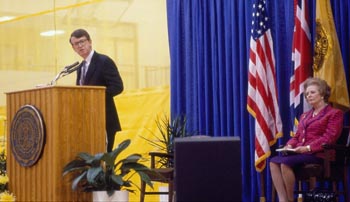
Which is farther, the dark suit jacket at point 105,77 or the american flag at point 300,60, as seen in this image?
the american flag at point 300,60

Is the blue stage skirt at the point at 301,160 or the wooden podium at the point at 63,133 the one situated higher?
the wooden podium at the point at 63,133

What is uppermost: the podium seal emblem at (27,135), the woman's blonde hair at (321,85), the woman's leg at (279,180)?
the woman's blonde hair at (321,85)

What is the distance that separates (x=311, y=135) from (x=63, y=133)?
2.37 m

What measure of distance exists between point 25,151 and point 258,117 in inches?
105

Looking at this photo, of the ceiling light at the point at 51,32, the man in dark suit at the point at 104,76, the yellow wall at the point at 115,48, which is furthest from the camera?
the ceiling light at the point at 51,32

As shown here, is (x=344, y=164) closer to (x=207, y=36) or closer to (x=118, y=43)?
(x=207, y=36)

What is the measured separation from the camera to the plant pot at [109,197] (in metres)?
4.30

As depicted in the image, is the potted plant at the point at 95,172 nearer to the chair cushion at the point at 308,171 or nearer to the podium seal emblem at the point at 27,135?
the podium seal emblem at the point at 27,135

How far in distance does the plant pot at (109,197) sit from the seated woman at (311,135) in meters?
1.77

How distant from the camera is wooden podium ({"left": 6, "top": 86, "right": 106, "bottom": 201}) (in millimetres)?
4332

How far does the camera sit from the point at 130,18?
8523mm

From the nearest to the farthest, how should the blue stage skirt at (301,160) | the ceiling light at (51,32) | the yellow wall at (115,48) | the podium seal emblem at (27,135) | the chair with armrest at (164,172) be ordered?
1. the podium seal emblem at (27,135)
2. the blue stage skirt at (301,160)
3. the chair with armrest at (164,172)
4. the yellow wall at (115,48)
5. the ceiling light at (51,32)

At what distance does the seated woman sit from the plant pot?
177 cm

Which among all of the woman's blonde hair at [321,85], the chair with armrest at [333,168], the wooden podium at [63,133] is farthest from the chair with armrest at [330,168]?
the wooden podium at [63,133]
